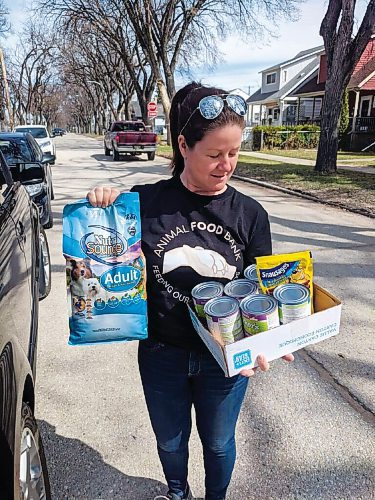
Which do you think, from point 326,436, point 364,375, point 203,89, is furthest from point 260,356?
point 364,375

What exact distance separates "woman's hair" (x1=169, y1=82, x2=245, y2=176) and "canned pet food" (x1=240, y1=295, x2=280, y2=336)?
0.55 metres

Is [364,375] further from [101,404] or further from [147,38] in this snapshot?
[147,38]

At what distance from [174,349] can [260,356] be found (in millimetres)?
396

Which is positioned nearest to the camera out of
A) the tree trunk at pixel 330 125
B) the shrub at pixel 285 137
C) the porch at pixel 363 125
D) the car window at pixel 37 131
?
the tree trunk at pixel 330 125

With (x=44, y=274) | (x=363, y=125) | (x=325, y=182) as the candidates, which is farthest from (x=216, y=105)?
(x=363, y=125)

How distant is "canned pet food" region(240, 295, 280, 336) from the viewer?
1.28m

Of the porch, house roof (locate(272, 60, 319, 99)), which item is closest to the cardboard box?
the porch

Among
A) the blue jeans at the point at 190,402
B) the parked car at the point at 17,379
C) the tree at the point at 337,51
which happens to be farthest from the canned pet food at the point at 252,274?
the tree at the point at 337,51

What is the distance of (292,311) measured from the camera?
131cm

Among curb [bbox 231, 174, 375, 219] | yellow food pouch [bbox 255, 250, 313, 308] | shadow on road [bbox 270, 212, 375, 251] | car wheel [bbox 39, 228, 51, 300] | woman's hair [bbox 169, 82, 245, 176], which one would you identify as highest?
woman's hair [bbox 169, 82, 245, 176]

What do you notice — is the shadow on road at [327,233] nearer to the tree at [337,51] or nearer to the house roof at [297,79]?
the tree at [337,51]

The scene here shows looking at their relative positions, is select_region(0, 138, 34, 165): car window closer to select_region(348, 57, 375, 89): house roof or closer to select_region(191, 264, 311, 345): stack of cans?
select_region(191, 264, 311, 345): stack of cans

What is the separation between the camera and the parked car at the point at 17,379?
135cm

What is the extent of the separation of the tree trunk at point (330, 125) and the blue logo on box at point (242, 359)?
11627mm
